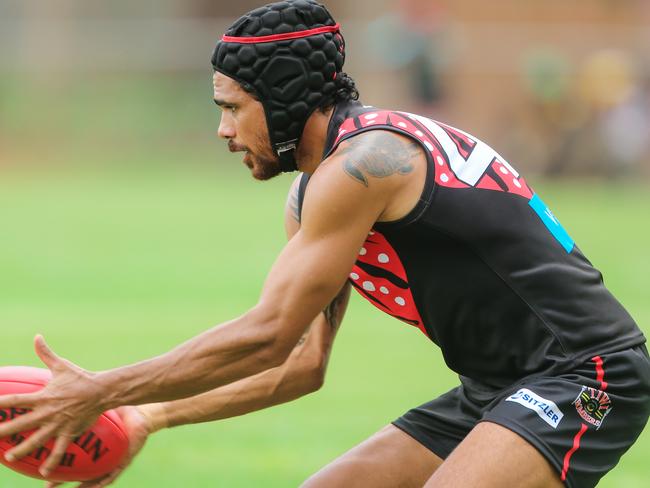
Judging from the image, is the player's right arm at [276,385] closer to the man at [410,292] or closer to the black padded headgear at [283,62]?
the man at [410,292]

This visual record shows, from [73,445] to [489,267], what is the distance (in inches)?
64.9

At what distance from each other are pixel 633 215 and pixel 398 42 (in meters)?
7.98

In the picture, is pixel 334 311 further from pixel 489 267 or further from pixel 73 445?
pixel 73 445

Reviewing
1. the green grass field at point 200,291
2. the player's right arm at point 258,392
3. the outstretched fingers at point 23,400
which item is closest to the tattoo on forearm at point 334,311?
the player's right arm at point 258,392

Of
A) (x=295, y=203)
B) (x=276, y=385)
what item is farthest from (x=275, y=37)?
(x=276, y=385)

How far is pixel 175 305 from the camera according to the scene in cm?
1372

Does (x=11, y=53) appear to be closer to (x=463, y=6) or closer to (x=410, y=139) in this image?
(x=463, y=6)

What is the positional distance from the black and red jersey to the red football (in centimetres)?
118

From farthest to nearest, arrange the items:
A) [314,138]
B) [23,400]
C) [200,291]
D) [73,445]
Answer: [200,291] < [314,138] < [73,445] < [23,400]

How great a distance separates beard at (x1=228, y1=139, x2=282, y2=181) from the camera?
502cm

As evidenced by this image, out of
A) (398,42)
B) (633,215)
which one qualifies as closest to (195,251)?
(633,215)

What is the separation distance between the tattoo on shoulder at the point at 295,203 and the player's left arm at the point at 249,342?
0.79m

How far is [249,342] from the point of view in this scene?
14.7ft

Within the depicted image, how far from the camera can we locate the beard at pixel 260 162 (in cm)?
502
